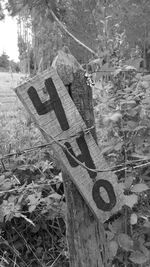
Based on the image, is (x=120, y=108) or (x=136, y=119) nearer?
(x=120, y=108)

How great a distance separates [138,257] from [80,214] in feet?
0.95

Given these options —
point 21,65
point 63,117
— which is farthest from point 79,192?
point 21,65

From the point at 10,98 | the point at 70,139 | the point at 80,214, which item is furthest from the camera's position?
the point at 10,98

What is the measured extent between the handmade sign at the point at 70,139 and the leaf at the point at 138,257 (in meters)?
0.26

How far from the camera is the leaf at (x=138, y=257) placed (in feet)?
3.47

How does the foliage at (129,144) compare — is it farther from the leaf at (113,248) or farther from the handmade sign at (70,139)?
the handmade sign at (70,139)

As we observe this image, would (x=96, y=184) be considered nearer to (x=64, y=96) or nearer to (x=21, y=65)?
(x=64, y=96)

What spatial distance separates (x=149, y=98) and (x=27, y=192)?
2.59ft

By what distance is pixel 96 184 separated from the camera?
2.99ft

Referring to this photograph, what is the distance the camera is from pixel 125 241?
1059mm

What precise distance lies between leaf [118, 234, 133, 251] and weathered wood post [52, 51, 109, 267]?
2.3 inches

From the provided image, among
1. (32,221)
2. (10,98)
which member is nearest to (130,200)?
(32,221)

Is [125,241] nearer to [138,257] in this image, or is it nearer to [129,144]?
[138,257]

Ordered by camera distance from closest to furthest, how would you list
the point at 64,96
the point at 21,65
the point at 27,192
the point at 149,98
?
1. the point at 64,96
2. the point at 149,98
3. the point at 27,192
4. the point at 21,65
